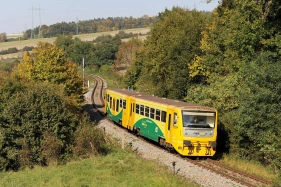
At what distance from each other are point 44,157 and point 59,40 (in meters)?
102

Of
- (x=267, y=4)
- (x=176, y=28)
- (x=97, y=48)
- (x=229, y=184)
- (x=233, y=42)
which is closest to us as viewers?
(x=229, y=184)

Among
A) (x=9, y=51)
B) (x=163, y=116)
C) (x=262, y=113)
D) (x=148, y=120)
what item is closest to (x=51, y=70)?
(x=148, y=120)

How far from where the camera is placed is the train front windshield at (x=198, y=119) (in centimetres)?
2092

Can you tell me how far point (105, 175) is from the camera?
1712cm

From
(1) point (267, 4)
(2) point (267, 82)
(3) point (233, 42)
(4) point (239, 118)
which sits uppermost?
(1) point (267, 4)

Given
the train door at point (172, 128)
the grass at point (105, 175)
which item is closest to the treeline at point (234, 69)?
the train door at point (172, 128)

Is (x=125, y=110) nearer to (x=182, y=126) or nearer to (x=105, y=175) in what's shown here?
(x=182, y=126)

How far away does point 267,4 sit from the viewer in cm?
2545

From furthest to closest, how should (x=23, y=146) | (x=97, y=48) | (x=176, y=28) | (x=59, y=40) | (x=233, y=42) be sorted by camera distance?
1. (x=59, y=40)
2. (x=97, y=48)
3. (x=176, y=28)
4. (x=233, y=42)
5. (x=23, y=146)

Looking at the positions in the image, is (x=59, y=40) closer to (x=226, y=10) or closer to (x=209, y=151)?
(x=226, y=10)

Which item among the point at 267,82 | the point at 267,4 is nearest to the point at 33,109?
the point at 267,82

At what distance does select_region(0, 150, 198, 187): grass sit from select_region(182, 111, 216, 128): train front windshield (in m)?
2.95

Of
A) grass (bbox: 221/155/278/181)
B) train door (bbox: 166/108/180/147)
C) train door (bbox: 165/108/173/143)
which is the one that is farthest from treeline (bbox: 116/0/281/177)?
train door (bbox: 165/108/173/143)

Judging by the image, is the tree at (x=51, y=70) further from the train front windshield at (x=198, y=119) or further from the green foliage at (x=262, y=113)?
the green foliage at (x=262, y=113)
